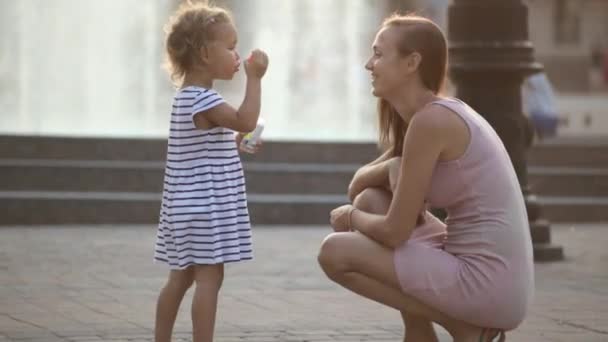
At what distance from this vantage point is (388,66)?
206 inches

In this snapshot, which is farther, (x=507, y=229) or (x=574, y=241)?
(x=574, y=241)

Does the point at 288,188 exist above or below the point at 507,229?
below

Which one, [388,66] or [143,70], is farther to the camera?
[143,70]

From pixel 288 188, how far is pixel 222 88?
38.2ft

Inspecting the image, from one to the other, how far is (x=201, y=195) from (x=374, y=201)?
634 millimetres

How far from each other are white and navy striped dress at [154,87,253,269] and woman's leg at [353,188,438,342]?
0.46 metres

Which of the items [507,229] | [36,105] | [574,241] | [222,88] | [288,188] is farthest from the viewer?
[222,88]

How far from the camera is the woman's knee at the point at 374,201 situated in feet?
17.7

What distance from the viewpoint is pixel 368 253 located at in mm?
5246

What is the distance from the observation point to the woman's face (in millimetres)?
5223

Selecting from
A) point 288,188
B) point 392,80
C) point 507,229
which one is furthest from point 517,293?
point 288,188

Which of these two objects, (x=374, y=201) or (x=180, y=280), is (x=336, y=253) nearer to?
(x=374, y=201)

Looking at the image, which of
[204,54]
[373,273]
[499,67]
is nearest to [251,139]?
[204,54]

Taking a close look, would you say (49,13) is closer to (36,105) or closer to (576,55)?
(36,105)
